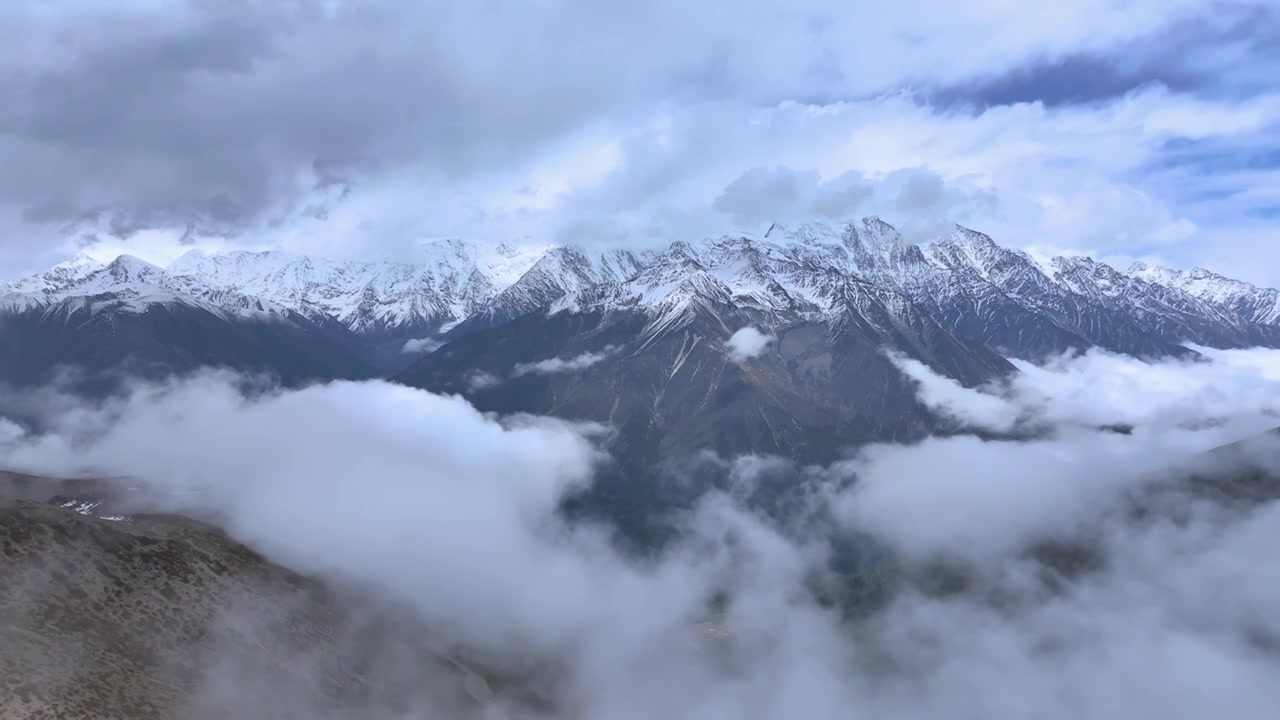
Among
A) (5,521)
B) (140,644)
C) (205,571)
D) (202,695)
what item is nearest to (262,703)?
(202,695)

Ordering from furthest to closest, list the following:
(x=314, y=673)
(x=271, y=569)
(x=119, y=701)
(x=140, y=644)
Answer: (x=271, y=569) → (x=314, y=673) → (x=140, y=644) → (x=119, y=701)

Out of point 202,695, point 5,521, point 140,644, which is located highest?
point 5,521

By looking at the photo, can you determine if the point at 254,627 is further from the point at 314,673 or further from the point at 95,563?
the point at 95,563

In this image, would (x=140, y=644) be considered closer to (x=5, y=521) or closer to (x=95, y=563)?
(x=95, y=563)

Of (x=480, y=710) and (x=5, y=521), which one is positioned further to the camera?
(x=480, y=710)

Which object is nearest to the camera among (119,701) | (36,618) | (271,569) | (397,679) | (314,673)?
(119,701)

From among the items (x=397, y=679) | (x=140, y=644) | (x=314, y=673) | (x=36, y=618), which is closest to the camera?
(x=36, y=618)

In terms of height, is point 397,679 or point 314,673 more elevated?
point 314,673

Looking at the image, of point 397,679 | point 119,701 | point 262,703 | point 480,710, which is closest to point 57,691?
point 119,701

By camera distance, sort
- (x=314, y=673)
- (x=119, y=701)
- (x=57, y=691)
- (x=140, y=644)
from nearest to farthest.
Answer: (x=57, y=691) → (x=119, y=701) → (x=140, y=644) → (x=314, y=673)
